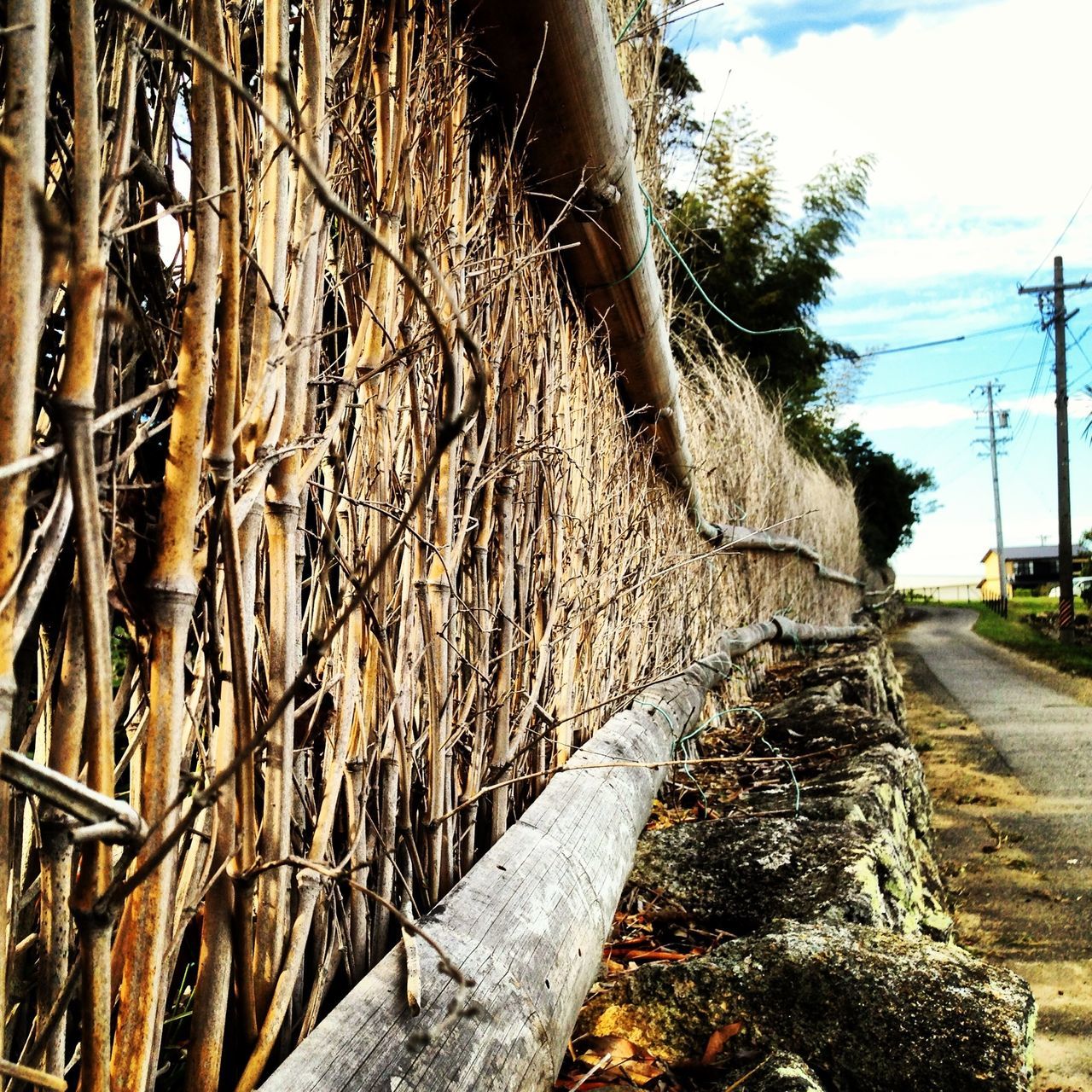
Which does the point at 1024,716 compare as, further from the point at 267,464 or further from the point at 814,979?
the point at 267,464

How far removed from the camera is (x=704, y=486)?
273 inches

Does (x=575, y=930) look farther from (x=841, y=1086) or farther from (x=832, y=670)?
(x=832, y=670)

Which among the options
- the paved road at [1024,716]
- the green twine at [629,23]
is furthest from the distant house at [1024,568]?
the green twine at [629,23]

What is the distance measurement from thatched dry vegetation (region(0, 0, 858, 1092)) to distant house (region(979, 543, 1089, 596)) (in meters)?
63.6

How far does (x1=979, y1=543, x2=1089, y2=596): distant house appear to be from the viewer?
209ft

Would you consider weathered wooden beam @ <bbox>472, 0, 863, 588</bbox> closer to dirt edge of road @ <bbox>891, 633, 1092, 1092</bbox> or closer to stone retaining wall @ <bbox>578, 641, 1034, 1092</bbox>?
stone retaining wall @ <bbox>578, 641, 1034, 1092</bbox>

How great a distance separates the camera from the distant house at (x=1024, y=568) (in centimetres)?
6381

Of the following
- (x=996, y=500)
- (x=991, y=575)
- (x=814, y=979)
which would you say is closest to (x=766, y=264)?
(x=814, y=979)

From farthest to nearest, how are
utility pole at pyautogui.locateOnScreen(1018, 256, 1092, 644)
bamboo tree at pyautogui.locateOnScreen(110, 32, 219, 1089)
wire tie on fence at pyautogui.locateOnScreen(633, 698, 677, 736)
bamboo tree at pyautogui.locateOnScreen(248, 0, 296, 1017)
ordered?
utility pole at pyautogui.locateOnScreen(1018, 256, 1092, 644), wire tie on fence at pyautogui.locateOnScreen(633, 698, 677, 736), bamboo tree at pyautogui.locateOnScreen(248, 0, 296, 1017), bamboo tree at pyautogui.locateOnScreen(110, 32, 219, 1089)

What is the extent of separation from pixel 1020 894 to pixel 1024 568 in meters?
80.7

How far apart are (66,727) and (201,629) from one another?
0.91ft

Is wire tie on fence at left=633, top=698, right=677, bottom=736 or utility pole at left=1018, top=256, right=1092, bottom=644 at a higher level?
utility pole at left=1018, top=256, right=1092, bottom=644

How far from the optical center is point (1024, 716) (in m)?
10.1

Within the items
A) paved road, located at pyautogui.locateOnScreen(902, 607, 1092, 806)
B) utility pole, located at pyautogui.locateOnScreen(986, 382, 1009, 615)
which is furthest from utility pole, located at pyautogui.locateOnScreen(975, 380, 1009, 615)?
paved road, located at pyautogui.locateOnScreen(902, 607, 1092, 806)
